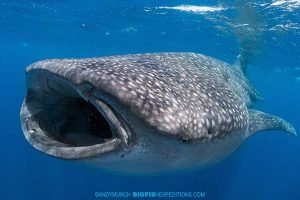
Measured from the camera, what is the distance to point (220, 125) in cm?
388

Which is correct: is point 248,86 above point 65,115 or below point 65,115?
below

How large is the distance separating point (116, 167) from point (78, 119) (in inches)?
58.5

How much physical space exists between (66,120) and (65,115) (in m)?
0.07

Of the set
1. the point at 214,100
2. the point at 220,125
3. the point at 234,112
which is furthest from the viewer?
the point at 234,112

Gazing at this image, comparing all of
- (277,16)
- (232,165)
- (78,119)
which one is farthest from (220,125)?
(232,165)

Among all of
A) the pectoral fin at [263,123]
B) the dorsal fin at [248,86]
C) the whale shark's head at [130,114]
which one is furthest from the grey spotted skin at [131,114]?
the dorsal fin at [248,86]

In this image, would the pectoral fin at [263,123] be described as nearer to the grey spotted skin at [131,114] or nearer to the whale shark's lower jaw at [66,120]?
the grey spotted skin at [131,114]

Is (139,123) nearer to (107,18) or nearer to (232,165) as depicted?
(232,165)

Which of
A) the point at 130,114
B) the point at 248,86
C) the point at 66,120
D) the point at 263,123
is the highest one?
the point at 130,114

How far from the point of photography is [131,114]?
301cm

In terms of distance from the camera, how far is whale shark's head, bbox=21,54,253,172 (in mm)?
3066

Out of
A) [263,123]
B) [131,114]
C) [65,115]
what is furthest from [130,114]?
[263,123]

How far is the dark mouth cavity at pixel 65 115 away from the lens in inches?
160

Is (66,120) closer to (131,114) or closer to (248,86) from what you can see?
(131,114)
